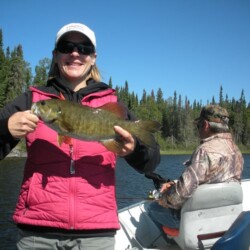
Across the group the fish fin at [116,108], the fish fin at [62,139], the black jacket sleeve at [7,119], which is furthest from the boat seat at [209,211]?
the black jacket sleeve at [7,119]

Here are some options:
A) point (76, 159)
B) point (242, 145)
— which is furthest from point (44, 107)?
→ point (242, 145)

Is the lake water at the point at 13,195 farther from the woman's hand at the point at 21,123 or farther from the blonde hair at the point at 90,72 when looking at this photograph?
the woman's hand at the point at 21,123

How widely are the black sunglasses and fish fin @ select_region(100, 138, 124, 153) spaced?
0.73m

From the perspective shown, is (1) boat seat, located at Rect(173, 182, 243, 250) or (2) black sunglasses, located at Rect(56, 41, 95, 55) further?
(1) boat seat, located at Rect(173, 182, 243, 250)

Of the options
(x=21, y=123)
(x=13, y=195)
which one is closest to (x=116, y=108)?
(x=21, y=123)

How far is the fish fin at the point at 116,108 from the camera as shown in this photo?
2.91 metres

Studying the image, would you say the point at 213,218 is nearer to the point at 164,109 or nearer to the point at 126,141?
the point at 126,141

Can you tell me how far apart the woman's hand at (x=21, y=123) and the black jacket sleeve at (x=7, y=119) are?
4 cm

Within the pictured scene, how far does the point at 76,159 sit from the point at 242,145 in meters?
112

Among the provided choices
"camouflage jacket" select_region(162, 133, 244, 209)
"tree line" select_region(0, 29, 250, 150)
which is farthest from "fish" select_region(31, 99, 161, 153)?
"tree line" select_region(0, 29, 250, 150)

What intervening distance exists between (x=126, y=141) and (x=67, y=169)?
47 cm

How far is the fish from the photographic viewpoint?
272 cm

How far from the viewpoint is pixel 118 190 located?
79.2ft

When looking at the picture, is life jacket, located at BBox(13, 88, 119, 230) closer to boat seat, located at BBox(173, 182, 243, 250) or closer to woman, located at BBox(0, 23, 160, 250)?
woman, located at BBox(0, 23, 160, 250)
